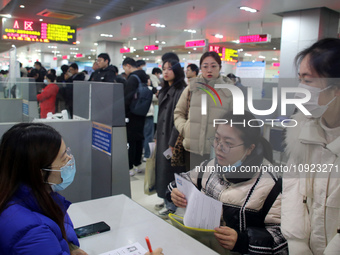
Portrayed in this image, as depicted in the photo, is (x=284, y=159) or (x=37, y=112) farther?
(x=37, y=112)

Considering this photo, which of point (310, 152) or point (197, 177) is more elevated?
point (310, 152)

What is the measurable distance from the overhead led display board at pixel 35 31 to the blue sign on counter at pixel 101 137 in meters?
6.73

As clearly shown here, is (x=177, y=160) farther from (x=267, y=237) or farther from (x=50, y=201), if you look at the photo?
(x=50, y=201)

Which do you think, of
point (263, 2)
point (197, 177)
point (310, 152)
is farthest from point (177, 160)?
point (263, 2)

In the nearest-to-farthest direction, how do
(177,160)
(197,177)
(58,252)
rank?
(58,252) → (197,177) → (177,160)

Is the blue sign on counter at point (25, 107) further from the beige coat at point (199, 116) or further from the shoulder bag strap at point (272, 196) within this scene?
the shoulder bag strap at point (272, 196)

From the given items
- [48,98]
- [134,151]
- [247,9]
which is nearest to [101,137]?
[134,151]

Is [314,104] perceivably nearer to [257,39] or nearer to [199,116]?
[199,116]

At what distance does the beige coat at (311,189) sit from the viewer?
3.59 feet

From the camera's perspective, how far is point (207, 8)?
24.3 feet

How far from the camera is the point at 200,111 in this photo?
2.21 m

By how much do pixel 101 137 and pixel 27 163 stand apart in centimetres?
149

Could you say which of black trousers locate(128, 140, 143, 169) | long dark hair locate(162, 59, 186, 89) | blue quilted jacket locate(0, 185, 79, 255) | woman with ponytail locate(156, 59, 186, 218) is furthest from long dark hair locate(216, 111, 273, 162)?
black trousers locate(128, 140, 143, 169)

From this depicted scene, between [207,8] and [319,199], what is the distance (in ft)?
23.0
